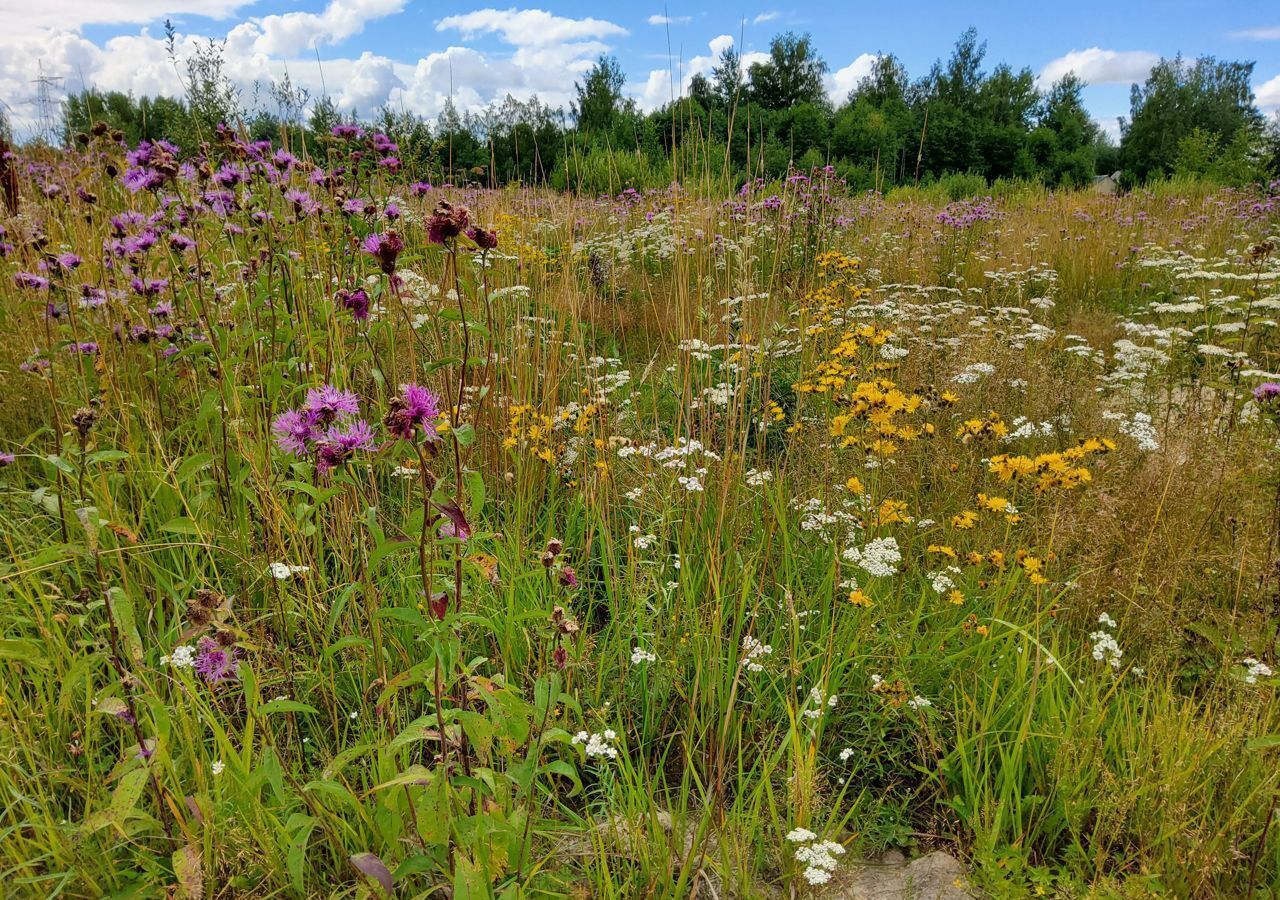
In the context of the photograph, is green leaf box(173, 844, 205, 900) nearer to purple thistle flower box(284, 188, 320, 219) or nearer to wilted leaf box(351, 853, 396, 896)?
wilted leaf box(351, 853, 396, 896)

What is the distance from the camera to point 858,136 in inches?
656

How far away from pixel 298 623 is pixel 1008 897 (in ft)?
5.53

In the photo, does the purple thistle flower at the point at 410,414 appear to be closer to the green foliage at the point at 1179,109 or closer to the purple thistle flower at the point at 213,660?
the purple thistle flower at the point at 213,660

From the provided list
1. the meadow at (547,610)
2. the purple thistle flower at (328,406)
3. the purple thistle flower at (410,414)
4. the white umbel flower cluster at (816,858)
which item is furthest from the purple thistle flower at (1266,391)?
the purple thistle flower at (328,406)

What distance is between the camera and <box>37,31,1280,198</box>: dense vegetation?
2762 millimetres

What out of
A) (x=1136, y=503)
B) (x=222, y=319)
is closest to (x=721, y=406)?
(x=1136, y=503)

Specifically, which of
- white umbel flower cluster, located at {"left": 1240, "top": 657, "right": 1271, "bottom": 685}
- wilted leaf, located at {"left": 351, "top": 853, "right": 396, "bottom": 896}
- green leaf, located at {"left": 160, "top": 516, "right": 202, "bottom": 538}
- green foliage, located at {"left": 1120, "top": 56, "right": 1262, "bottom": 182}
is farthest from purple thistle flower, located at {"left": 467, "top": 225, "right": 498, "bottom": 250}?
green foliage, located at {"left": 1120, "top": 56, "right": 1262, "bottom": 182}

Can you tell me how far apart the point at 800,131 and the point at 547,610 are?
64.2ft

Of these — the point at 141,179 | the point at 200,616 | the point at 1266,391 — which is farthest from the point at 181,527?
the point at 1266,391

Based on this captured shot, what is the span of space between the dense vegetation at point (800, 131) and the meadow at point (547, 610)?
1.18 ft

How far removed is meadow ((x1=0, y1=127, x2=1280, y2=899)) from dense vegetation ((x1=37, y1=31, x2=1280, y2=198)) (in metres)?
0.36

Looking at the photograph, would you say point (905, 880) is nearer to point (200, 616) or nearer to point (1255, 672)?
point (1255, 672)

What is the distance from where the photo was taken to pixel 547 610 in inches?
72.2

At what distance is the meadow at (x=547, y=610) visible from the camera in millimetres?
1158
